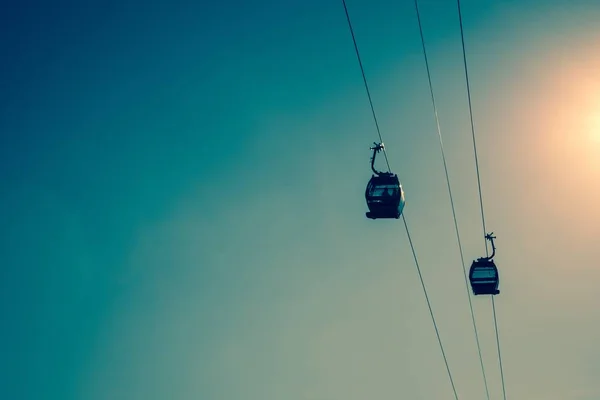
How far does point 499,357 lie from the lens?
18.9 m

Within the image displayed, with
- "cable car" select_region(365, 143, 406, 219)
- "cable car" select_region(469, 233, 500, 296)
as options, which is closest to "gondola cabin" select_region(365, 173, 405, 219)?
"cable car" select_region(365, 143, 406, 219)

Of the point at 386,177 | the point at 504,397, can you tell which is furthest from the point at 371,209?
the point at 504,397

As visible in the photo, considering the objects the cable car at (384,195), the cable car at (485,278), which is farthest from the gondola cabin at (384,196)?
the cable car at (485,278)

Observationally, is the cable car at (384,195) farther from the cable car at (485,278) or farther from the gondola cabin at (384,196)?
the cable car at (485,278)

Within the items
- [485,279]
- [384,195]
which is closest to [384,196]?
[384,195]

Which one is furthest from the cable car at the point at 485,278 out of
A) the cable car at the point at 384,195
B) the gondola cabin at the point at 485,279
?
the cable car at the point at 384,195

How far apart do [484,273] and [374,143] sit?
619 centimetres

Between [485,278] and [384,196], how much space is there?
5.36 meters

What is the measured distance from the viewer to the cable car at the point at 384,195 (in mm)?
13289

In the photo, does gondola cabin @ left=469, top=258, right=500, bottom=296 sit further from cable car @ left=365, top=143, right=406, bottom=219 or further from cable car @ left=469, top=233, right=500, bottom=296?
cable car @ left=365, top=143, right=406, bottom=219

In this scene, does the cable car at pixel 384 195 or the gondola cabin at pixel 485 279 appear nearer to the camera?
the cable car at pixel 384 195

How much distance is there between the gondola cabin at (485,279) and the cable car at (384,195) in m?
A: 4.62

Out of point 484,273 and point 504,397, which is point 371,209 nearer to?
point 484,273

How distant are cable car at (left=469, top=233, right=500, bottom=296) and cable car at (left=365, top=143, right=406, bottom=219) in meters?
4.61
